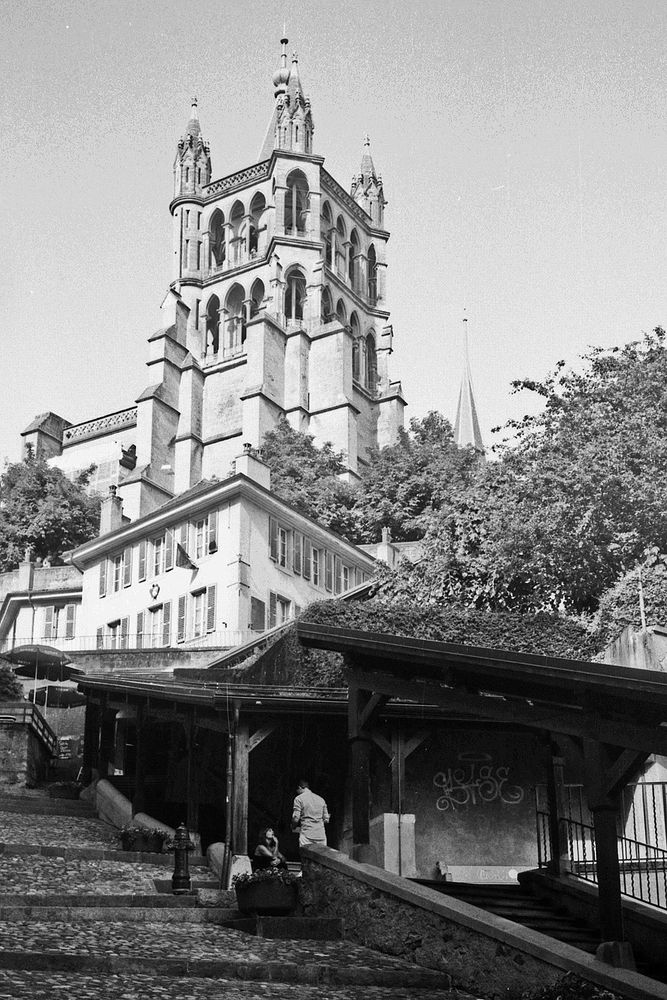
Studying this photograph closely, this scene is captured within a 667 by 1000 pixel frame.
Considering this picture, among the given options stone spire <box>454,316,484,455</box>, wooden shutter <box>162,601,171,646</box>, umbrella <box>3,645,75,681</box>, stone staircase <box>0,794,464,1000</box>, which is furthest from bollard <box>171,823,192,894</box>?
stone spire <box>454,316,484,455</box>

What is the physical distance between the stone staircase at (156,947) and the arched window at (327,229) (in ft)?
244

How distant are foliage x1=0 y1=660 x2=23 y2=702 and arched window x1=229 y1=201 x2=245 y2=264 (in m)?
59.7

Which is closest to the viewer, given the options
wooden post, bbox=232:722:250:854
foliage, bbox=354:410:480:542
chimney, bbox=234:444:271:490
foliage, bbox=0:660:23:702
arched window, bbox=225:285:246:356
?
wooden post, bbox=232:722:250:854

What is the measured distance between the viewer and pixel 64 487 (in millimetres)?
62281

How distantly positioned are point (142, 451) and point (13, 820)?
54.1m

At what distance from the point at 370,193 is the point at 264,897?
90.8m

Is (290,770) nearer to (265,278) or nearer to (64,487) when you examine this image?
(64,487)

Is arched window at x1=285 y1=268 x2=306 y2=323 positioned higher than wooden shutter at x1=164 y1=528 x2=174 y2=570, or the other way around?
arched window at x1=285 y1=268 x2=306 y2=323

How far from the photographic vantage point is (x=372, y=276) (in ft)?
307

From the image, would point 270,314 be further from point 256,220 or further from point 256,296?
point 256,220

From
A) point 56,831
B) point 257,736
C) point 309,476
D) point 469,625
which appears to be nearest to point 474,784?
point 257,736

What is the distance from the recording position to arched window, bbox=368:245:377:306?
92.2m

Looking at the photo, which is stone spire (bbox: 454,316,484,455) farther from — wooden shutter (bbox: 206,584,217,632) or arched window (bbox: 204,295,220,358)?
wooden shutter (bbox: 206,584,217,632)

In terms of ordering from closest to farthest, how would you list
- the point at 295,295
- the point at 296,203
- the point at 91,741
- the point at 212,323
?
the point at 91,741, the point at 295,295, the point at 212,323, the point at 296,203
